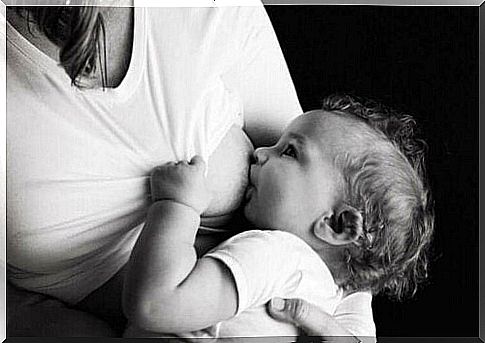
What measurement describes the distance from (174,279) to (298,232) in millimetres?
238

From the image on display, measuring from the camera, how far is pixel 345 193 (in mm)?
1496

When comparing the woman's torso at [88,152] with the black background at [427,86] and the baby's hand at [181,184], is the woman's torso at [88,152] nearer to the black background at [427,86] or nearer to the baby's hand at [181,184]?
the baby's hand at [181,184]

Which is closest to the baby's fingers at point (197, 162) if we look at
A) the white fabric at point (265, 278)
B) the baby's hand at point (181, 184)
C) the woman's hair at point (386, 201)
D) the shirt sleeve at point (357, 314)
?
the baby's hand at point (181, 184)

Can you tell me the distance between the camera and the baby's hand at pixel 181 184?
1.45 metres

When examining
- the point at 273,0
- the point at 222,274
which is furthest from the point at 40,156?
the point at 273,0

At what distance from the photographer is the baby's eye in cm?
152

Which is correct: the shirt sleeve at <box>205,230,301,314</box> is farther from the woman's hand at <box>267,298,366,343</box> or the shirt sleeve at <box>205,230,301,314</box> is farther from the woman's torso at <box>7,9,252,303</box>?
the woman's torso at <box>7,9,252,303</box>

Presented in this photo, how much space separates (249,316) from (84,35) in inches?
20.0

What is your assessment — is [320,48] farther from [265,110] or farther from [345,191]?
[345,191]

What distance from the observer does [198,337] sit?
1.43 meters

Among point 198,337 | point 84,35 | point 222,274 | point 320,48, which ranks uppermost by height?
point 84,35

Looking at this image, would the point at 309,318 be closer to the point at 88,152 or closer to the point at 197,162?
the point at 197,162

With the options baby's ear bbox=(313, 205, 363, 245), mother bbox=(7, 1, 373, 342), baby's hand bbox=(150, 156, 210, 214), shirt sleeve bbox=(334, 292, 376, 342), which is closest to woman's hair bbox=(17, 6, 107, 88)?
mother bbox=(7, 1, 373, 342)

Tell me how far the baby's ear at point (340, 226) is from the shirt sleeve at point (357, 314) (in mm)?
123
